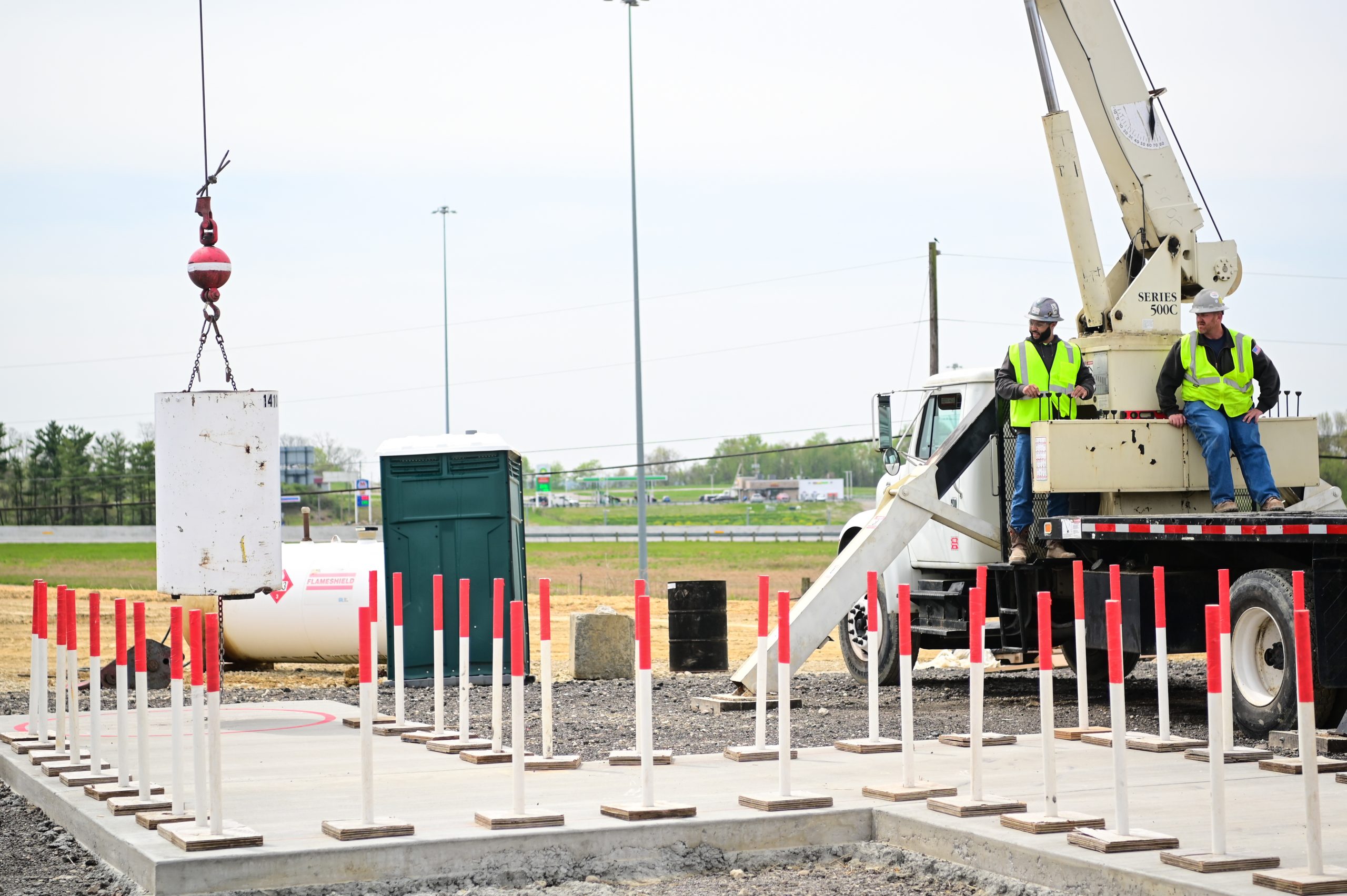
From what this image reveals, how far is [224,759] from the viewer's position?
34.0ft

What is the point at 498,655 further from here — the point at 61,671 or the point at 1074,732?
the point at 1074,732

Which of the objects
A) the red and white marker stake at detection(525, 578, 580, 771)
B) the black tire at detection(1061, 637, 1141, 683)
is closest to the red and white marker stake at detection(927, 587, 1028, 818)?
the red and white marker stake at detection(525, 578, 580, 771)

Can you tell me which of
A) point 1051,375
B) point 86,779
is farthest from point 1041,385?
point 86,779

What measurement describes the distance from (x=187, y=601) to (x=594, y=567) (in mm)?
17066

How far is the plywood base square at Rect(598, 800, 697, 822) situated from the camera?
25.1 feet

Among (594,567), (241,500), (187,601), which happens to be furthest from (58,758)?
(594,567)

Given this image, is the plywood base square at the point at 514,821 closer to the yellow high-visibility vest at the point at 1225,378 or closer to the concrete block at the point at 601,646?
the yellow high-visibility vest at the point at 1225,378

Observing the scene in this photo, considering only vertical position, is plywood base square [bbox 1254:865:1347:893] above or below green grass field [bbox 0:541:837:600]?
above

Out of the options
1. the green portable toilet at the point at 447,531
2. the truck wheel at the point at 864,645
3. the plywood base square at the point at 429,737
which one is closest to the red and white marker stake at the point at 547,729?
the plywood base square at the point at 429,737

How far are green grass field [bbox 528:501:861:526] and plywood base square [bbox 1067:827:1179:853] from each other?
82.5 meters

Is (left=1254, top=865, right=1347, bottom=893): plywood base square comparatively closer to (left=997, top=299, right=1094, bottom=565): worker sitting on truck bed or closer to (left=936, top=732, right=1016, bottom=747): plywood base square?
(left=936, top=732, right=1016, bottom=747): plywood base square

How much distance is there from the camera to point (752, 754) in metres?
9.88

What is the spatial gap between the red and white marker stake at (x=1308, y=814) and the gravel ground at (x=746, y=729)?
1.05 m

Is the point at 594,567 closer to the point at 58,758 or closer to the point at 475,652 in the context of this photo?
the point at 475,652
